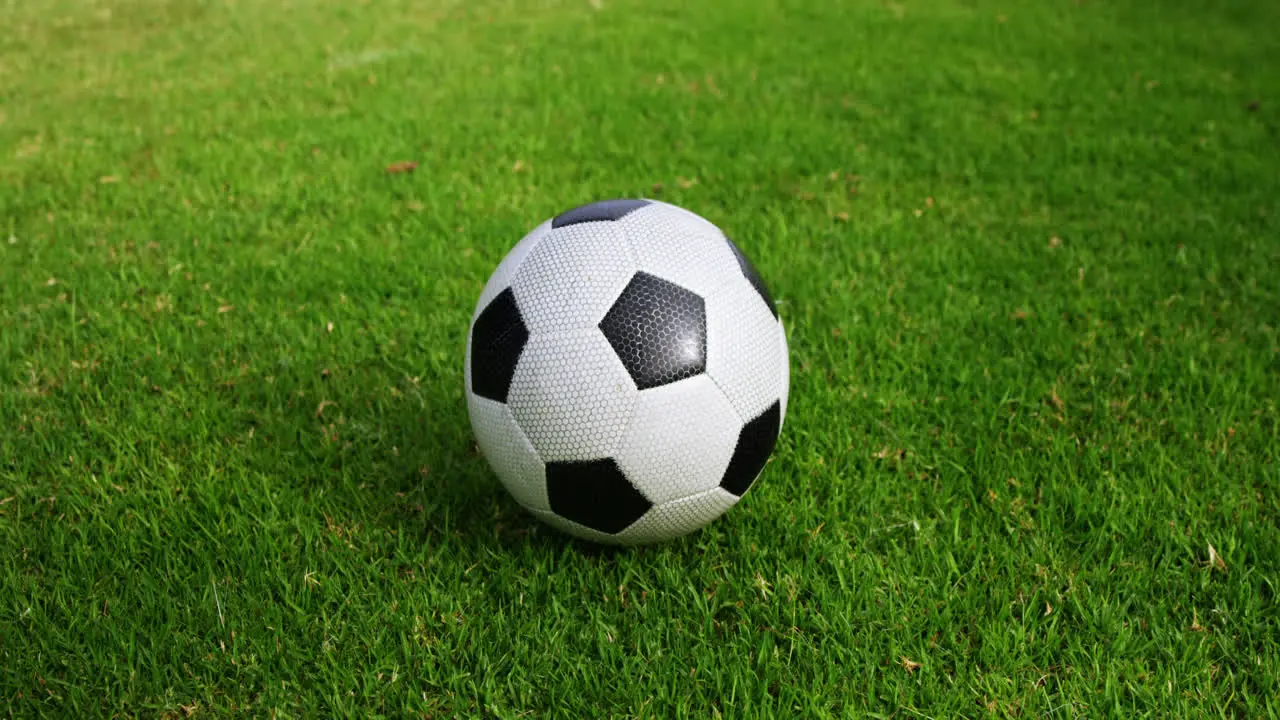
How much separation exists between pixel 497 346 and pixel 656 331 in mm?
460

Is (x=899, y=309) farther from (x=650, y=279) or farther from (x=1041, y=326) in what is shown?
(x=650, y=279)

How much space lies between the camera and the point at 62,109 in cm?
643

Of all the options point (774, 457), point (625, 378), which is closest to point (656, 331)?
point (625, 378)

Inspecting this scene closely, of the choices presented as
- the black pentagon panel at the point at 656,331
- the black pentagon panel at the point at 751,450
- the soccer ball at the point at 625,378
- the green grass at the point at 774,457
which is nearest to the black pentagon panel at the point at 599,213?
the soccer ball at the point at 625,378

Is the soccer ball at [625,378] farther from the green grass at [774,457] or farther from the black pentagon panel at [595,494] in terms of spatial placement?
the green grass at [774,457]

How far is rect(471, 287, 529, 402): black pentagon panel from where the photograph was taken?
237 cm

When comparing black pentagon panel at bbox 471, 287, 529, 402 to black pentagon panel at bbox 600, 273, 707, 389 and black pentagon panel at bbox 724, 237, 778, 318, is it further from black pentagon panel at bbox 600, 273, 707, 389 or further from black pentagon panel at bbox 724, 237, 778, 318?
black pentagon panel at bbox 724, 237, 778, 318

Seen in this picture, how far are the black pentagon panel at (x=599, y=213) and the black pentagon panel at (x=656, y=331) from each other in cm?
30

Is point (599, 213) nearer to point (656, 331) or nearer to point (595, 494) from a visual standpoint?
point (656, 331)

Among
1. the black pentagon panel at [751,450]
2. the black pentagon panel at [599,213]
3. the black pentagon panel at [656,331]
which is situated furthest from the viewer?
the black pentagon panel at [599,213]

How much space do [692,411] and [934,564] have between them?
0.94 m

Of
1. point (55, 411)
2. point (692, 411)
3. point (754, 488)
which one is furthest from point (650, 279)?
point (55, 411)

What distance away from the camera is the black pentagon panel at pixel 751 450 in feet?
7.97

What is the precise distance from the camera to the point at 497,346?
7.93ft
